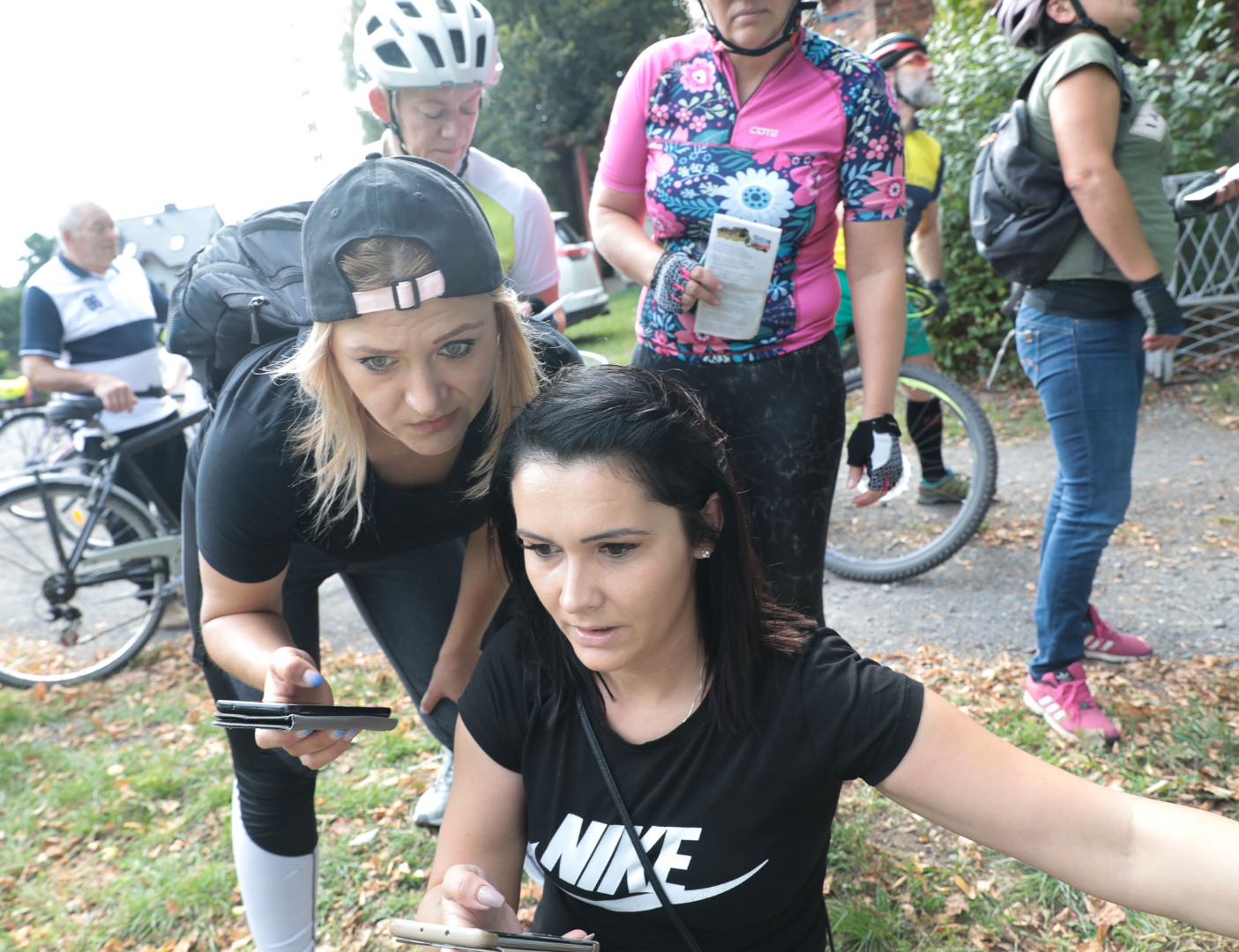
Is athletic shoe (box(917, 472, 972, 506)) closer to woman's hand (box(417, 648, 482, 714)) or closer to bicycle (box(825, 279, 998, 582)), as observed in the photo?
bicycle (box(825, 279, 998, 582))

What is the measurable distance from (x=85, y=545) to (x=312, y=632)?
309cm

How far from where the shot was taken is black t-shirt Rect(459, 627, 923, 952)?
4.83 ft

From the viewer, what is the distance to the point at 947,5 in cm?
704

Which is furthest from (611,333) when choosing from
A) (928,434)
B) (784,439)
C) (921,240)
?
(784,439)

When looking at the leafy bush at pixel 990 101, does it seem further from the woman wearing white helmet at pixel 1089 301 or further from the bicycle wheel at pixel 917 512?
the woman wearing white helmet at pixel 1089 301

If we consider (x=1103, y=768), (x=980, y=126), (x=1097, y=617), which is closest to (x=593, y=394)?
(x=1103, y=768)

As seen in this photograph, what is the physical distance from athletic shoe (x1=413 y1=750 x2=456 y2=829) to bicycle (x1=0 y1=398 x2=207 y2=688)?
7.55ft

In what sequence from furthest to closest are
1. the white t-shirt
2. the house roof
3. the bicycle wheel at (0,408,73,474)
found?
the house roof < the bicycle wheel at (0,408,73,474) < the white t-shirt

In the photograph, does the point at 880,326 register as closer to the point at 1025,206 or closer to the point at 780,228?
the point at 780,228

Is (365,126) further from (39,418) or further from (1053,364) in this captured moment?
(1053,364)

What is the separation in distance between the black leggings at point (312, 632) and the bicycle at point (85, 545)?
2.71m

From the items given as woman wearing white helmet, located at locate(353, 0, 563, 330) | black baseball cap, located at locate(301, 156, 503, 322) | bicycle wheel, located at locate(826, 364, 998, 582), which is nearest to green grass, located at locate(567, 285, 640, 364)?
bicycle wheel, located at locate(826, 364, 998, 582)

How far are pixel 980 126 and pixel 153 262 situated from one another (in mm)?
21749

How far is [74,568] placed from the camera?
184 inches
